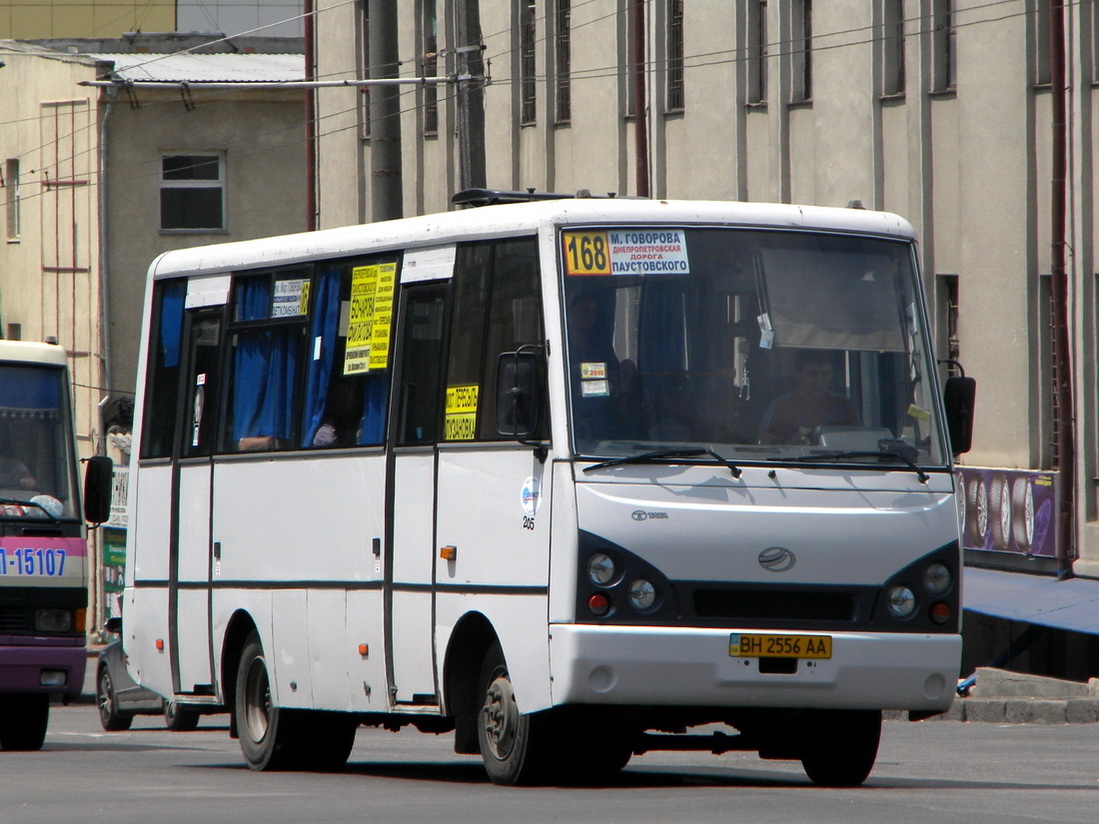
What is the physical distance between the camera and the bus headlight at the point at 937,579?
11.5 m

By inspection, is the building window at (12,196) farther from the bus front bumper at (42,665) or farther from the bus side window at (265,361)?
the bus side window at (265,361)

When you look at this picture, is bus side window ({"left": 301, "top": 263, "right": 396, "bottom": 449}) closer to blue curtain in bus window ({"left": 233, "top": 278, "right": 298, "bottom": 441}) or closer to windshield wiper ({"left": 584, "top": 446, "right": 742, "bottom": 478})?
blue curtain in bus window ({"left": 233, "top": 278, "right": 298, "bottom": 441})

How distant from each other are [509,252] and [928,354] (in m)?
2.11

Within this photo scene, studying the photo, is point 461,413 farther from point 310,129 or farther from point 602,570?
point 310,129

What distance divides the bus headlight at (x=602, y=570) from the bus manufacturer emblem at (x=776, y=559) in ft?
2.31

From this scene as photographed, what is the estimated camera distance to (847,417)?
11.6 meters

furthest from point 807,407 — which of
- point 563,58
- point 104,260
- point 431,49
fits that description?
point 104,260

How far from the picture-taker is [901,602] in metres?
11.5

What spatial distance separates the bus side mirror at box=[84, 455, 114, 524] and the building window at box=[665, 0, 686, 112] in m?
15.7

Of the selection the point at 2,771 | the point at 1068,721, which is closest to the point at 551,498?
the point at 2,771

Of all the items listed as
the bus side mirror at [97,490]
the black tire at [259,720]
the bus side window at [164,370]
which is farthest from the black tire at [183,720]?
the black tire at [259,720]

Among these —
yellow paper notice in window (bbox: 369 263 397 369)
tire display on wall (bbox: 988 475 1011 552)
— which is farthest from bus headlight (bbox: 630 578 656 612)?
tire display on wall (bbox: 988 475 1011 552)

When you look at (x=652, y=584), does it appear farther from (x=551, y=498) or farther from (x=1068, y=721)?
(x=1068, y=721)

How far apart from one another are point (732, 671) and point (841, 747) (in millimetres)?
1451
